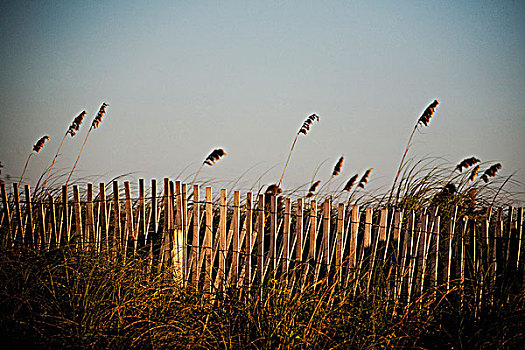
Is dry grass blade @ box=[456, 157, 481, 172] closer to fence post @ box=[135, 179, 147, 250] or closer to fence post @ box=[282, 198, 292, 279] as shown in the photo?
fence post @ box=[282, 198, 292, 279]

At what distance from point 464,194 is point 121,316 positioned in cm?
330

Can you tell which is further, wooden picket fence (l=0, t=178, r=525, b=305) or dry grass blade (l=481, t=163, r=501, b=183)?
dry grass blade (l=481, t=163, r=501, b=183)

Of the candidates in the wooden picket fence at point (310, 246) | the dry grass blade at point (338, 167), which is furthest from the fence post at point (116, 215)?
the dry grass blade at point (338, 167)

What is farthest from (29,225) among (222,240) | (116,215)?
(222,240)

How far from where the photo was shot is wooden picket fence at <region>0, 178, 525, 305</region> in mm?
3867

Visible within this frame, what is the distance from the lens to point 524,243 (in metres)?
3.98

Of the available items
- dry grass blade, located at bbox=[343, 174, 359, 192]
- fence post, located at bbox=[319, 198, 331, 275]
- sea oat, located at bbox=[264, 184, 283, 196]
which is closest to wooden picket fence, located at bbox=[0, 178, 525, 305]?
fence post, located at bbox=[319, 198, 331, 275]

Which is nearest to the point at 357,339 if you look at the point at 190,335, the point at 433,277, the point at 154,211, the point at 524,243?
the point at 190,335

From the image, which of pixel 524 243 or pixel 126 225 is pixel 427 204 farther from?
pixel 126 225

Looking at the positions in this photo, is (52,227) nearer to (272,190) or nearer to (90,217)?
(90,217)

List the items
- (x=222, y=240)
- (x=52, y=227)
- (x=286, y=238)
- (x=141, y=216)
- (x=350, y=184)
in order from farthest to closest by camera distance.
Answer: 1. (x=350, y=184)
2. (x=52, y=227)
3. (x=141, y=216)
4. (x=222, y=240)
5. (x=286, y=238)

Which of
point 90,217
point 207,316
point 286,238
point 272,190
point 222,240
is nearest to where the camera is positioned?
point 207,316

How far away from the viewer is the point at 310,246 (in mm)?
4023

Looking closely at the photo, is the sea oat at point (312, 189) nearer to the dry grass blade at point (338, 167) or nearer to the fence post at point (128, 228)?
the dry grass blade at point (338, 167)
